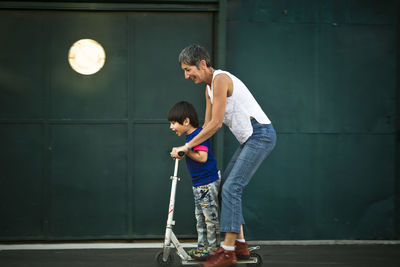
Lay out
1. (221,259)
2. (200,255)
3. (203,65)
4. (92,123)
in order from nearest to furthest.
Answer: (221,259) → (203,65) → (200,255) → (92,123)

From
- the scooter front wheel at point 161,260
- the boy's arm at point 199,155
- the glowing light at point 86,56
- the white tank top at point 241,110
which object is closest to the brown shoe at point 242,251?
the scooter front wheel at point 161,260

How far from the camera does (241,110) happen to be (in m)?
4.29

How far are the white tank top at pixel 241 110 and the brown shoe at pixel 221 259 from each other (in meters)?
0.95

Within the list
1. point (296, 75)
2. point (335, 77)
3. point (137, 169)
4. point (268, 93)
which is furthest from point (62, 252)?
point (335, 77)

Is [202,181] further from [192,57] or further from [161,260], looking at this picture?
[192,57]

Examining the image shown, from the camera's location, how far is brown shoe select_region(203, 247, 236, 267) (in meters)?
4.11

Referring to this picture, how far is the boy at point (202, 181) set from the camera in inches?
172

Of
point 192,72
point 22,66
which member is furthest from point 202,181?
point 22,66

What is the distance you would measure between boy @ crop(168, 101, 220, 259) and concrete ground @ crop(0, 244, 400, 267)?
60cm

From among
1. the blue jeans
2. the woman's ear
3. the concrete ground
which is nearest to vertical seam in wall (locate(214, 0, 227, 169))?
the concrete ground

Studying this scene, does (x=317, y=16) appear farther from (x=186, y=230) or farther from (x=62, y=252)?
(x=62, y=252)

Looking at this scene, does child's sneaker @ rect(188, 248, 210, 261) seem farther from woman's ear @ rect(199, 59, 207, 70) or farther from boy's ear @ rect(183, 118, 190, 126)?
woman's ear @ rect(199, 59, 207, 70)

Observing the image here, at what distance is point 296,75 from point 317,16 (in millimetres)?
729

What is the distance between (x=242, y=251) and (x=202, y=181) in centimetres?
→ 69
